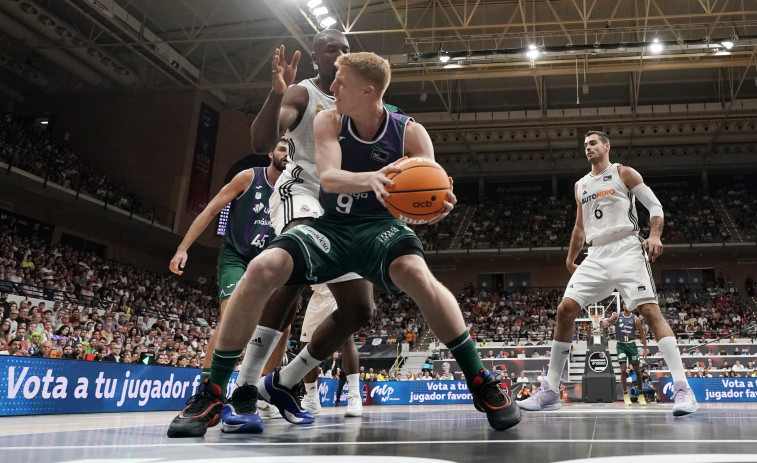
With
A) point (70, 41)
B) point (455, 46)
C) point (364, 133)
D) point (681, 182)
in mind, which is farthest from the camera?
point (681, 182)

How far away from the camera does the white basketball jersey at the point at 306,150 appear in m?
3.29

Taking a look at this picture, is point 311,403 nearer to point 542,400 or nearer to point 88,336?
point 542,400

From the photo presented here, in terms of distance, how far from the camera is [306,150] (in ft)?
10.9

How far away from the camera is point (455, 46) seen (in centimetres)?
2191

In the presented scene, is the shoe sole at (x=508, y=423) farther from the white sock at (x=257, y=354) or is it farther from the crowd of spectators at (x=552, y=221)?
the crowd of spectators at (x=552, y=221)

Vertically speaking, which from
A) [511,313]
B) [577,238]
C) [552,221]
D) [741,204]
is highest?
[741,204]

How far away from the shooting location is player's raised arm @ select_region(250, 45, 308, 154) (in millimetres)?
2887

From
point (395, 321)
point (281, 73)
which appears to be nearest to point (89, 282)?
point (395, 321)

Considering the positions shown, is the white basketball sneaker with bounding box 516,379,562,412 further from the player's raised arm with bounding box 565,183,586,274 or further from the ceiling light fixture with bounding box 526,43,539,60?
the ceiling light fixture with bounding box 526,43,539,60

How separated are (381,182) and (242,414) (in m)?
1.24

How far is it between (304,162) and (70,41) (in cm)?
2055

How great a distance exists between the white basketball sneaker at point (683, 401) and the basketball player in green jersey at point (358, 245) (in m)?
1.81

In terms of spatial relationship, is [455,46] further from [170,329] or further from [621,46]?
[170,329]

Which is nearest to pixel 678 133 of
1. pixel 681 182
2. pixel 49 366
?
pixel 681 182
